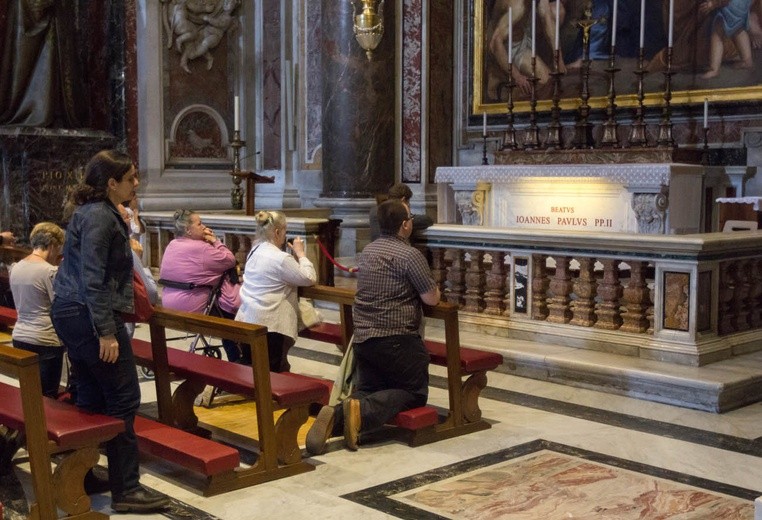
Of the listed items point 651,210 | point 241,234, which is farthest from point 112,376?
point 651,210

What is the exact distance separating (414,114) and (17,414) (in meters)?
10.7

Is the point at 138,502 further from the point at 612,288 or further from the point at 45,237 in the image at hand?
the point at 612,288

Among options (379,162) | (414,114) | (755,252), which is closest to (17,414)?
(755,252)

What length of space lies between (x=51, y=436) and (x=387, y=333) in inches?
83.0

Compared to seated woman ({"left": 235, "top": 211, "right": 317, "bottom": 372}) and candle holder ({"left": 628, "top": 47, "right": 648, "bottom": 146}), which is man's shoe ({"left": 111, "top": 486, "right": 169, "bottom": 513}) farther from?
candle holder ({"left": 628, "top": 47, "right": 648, "bottom": 146})

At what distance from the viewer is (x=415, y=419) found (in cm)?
610

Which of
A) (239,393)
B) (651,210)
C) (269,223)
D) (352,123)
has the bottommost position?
(239,393)

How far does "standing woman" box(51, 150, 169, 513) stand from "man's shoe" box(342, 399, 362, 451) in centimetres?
132

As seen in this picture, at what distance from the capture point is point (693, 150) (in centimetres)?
1136

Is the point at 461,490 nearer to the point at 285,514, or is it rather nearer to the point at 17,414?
the point at 285,514

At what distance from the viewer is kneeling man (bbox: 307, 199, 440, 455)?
6031 millimetres

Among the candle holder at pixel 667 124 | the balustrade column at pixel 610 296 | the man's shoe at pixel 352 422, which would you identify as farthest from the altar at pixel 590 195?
the man's shoe at pixel 352 422

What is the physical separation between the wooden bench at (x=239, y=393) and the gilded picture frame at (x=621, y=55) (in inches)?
268

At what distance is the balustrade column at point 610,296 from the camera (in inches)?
311
